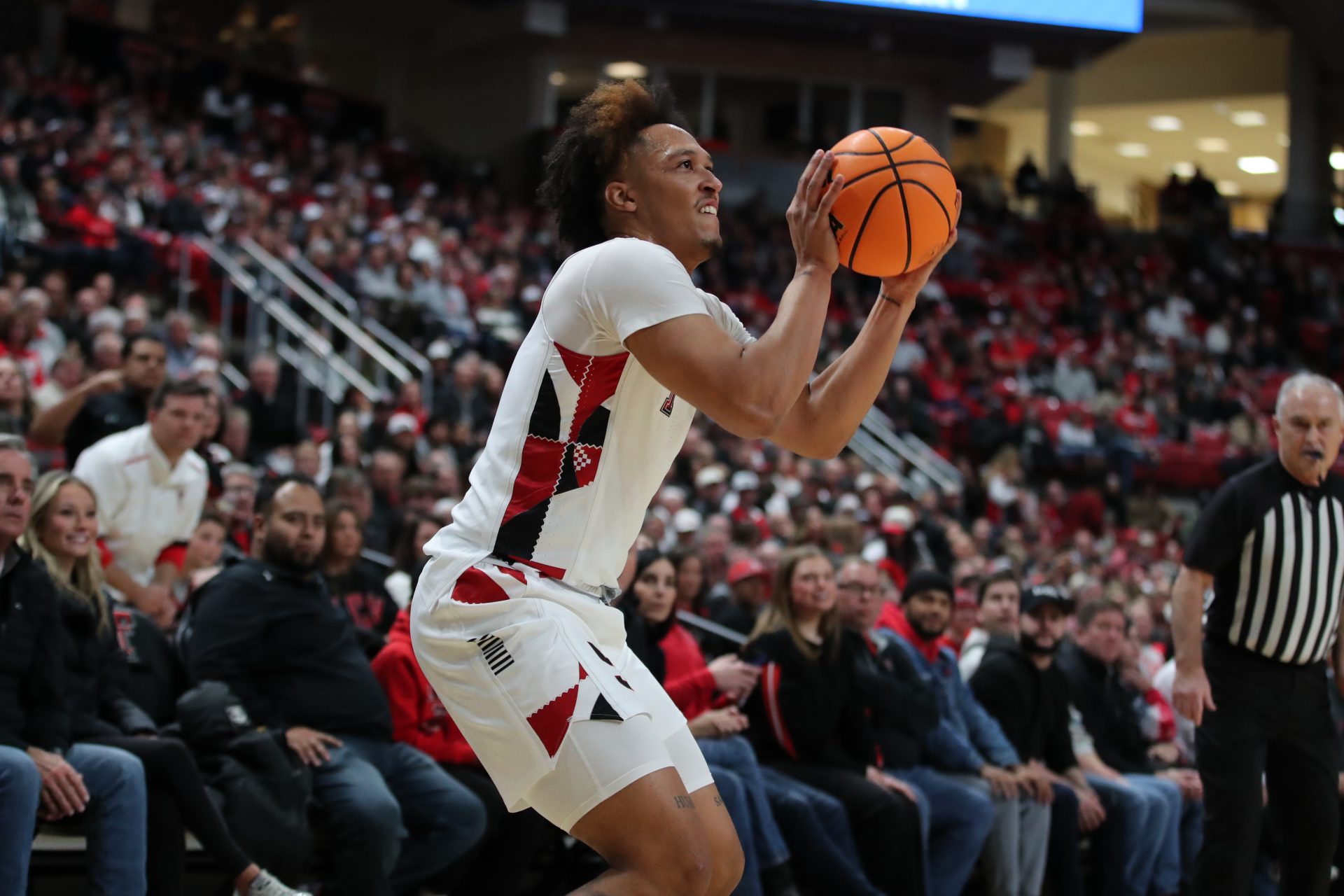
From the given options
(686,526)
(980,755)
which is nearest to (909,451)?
(686,526)

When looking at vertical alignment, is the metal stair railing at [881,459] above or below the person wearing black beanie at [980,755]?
above

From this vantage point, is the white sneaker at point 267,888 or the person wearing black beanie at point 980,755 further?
the person wearing black beanie at point 980,755

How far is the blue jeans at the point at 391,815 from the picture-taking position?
5.59 meters

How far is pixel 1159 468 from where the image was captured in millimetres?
19875

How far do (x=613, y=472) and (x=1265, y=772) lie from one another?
339 centimetres

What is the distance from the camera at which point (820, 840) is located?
21.7ft

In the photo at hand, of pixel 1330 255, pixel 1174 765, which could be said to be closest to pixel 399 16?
pixel 1330 255

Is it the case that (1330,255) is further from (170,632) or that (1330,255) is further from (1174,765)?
(170,632)

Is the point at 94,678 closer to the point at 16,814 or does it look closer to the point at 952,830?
the point at 16,814

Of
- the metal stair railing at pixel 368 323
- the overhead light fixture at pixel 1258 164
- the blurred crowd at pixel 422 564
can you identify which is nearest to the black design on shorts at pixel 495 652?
the blurred crowd at pixel 422 564

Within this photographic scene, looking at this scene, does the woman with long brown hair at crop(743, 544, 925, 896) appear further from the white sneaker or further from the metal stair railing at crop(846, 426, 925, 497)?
the metal stair railing at crop(846, 426, 925, 497)

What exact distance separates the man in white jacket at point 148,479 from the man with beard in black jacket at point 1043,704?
4250 mm

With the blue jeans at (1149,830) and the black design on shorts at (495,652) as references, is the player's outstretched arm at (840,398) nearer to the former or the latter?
the black design on shorts at (495,652)

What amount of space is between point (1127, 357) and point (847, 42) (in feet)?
25.8
